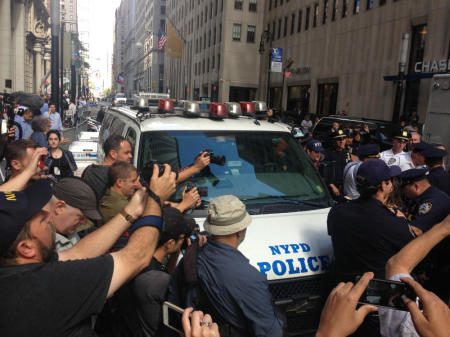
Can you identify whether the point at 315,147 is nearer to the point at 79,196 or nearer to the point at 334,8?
the point at 79,196

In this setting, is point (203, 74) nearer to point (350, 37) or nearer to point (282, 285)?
point (350, 37)

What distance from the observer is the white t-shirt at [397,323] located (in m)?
1.96

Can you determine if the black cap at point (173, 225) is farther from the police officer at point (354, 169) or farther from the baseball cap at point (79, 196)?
the police officer at point (354, 169)

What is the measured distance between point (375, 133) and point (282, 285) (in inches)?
431

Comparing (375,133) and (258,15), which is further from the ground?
(258,15)

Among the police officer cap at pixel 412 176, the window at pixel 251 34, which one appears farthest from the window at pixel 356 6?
the police officer cap at pixel 412 176

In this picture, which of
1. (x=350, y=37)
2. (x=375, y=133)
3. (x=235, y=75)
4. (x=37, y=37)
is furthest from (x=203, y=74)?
(x=375, y=133)

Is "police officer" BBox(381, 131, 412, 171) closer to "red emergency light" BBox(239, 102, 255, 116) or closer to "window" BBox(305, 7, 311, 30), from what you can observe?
"red emergency light" BBox(239, 102, 255, 116)

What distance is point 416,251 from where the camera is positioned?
6.87 ft

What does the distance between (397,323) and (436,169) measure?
3.44 meters

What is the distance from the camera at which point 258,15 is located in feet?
155

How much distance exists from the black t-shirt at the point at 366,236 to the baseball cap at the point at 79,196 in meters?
1.93

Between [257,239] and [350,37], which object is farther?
[350,37]

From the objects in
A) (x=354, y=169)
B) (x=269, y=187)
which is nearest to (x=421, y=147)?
(x=354, y=169)
